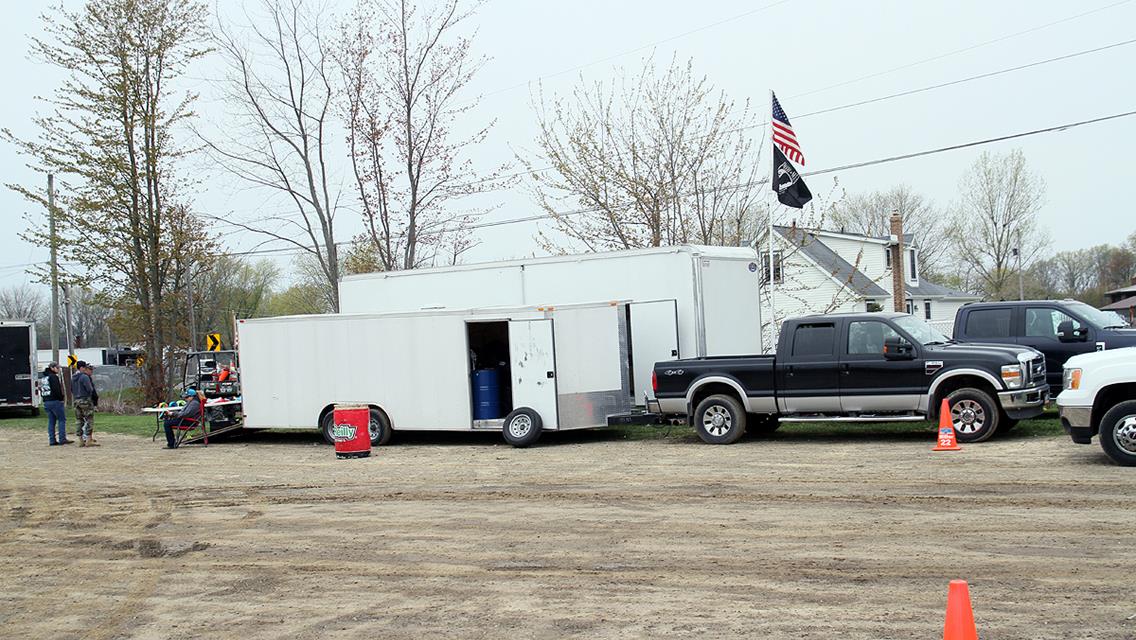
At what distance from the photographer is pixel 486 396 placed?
63.6 ft

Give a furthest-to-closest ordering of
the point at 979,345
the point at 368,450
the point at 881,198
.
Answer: the point at 881,198 → the point at 368,450 → the point at 979,345

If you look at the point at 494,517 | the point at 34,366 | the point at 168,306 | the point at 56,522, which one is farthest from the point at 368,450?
the point at 168,306

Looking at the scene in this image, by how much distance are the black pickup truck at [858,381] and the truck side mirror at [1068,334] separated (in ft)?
6.13

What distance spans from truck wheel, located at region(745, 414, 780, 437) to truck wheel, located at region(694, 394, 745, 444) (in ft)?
1.50

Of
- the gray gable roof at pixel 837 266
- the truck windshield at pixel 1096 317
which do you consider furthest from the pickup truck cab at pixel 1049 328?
the gray gable roof at pixel 837 266

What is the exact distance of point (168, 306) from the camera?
37.0 meters

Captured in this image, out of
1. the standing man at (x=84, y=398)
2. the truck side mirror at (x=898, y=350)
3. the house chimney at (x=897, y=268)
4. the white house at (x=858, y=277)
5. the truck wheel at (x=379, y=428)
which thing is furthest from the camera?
the house chimney at (x=897, y=268)

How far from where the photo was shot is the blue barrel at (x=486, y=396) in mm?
19359

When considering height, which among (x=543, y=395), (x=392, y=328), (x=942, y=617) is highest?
(x=392, y=328)

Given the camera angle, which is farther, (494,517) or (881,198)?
(881,198)

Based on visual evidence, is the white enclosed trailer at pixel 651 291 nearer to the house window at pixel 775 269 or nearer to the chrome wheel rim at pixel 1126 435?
the house window at pixel 775 269

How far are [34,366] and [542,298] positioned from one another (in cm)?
1982

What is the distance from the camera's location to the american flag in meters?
22.4

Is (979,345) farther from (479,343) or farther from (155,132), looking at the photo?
(155,132)
